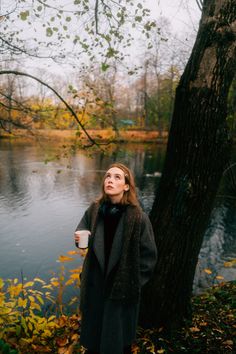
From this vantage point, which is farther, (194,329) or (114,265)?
(194,329)

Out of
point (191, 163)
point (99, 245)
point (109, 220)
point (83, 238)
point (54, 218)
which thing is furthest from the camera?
point (54, 218)

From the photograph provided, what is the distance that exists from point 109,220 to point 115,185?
0.34 m

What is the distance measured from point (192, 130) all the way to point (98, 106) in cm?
264

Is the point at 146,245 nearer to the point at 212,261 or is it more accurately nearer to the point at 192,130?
the point at 192,130

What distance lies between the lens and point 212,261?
349 inches

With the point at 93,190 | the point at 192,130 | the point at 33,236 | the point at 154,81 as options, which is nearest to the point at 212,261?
the point at 33,236

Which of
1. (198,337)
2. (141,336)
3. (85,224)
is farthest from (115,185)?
(198,337)

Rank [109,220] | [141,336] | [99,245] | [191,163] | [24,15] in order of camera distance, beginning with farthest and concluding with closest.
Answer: [24,15] → [141,336] → [191,163] → [109,220] → [99,245]

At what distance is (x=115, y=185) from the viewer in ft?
9.35

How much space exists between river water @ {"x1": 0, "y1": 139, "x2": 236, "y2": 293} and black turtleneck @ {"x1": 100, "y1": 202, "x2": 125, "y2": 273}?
2.57 meters

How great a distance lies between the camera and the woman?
2717 mm

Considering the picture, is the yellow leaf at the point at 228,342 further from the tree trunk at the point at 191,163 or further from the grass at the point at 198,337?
the tree trunk at the point at 191,163

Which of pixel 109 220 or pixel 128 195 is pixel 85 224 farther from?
pixel 128 195

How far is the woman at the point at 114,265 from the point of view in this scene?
2717 mm
